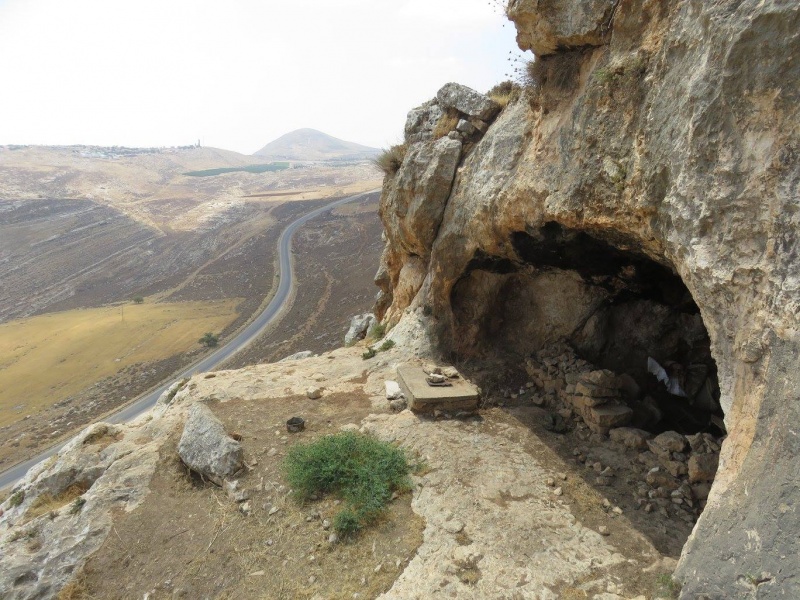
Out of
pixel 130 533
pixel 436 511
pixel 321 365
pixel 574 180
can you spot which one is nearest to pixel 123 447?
pixel 130 533

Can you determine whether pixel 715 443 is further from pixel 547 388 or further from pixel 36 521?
pixel 36 521

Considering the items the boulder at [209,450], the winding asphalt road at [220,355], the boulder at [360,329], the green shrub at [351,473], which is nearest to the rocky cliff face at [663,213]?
the green shrub at [351,473]

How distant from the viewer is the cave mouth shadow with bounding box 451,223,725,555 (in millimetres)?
8016

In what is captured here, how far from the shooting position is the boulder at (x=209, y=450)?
7695 mm

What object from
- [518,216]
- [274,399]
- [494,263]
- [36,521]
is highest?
[518,216]

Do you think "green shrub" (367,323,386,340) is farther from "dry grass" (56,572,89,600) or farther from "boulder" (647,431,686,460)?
"dry grass" (56,572,89,600)

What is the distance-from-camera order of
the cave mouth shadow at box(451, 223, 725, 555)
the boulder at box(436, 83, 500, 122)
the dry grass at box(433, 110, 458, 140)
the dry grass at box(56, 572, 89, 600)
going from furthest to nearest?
1. the dry grass at box(433, 110, 458, 140)
2. the boulder at box(436, 83, 500, 122)
3. the cave mouth shadow at box(451, 223, 725, 555)
4. the dry grass at box(56, 572, 89, 600)

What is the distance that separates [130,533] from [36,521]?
5.79ft

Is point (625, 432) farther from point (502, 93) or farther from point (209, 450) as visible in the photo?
point (502, 93)

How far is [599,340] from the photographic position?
1045 cm

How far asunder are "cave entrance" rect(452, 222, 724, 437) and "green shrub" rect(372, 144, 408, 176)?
4.45 m

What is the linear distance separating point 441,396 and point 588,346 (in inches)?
148

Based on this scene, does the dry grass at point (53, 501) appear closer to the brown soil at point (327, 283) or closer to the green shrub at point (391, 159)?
the green shrub at point (391, 159)

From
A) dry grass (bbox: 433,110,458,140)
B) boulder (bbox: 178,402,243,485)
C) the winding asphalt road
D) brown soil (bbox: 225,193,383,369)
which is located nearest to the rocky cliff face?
dry grass (bbox: 433,110,458,140)
